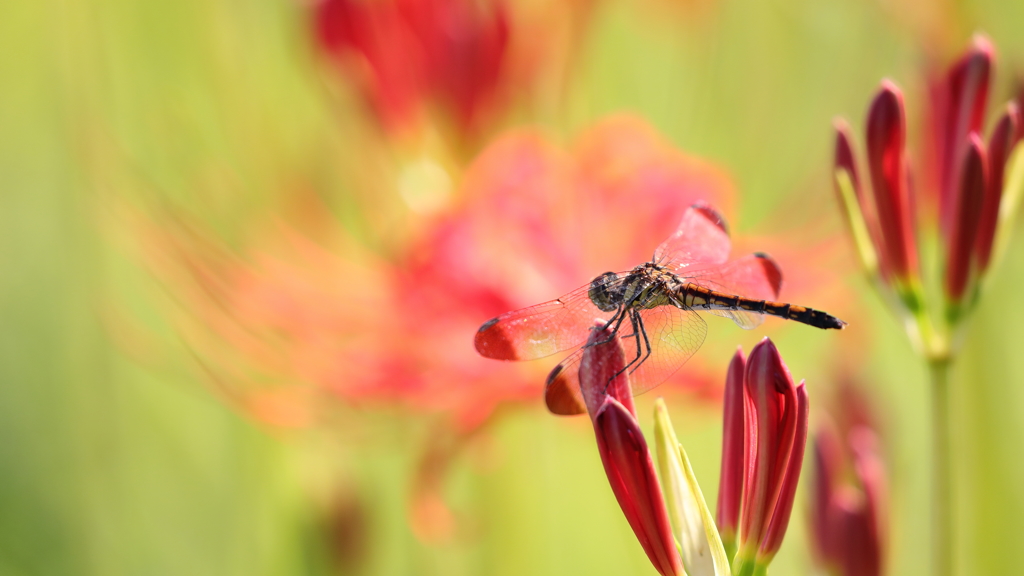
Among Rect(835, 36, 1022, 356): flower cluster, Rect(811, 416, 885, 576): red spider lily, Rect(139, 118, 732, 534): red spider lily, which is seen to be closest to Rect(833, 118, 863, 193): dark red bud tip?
Rect(835, 36, 1022, 356): flower cluster

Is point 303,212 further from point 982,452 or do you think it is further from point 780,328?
point 982,452

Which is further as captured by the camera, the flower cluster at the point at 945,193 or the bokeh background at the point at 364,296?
the bokeh background at the point at 364,296

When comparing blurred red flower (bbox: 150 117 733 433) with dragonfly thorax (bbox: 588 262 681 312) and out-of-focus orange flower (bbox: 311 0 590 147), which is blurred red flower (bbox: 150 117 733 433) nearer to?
out-of-focus orange flower (bbox: 311 0 590 147)

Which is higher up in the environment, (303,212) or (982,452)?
(303,212)

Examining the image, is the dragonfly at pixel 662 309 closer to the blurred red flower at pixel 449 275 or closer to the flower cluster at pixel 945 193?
the flower cluster at pixel 945 193

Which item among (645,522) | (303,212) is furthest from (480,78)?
(645,522)

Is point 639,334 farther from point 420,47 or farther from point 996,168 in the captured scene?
point 420,47

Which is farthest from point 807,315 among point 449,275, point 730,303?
point 449,275

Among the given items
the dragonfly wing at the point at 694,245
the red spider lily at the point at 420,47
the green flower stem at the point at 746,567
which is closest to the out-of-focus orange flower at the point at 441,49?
the red spider lily at the point at 420,47
